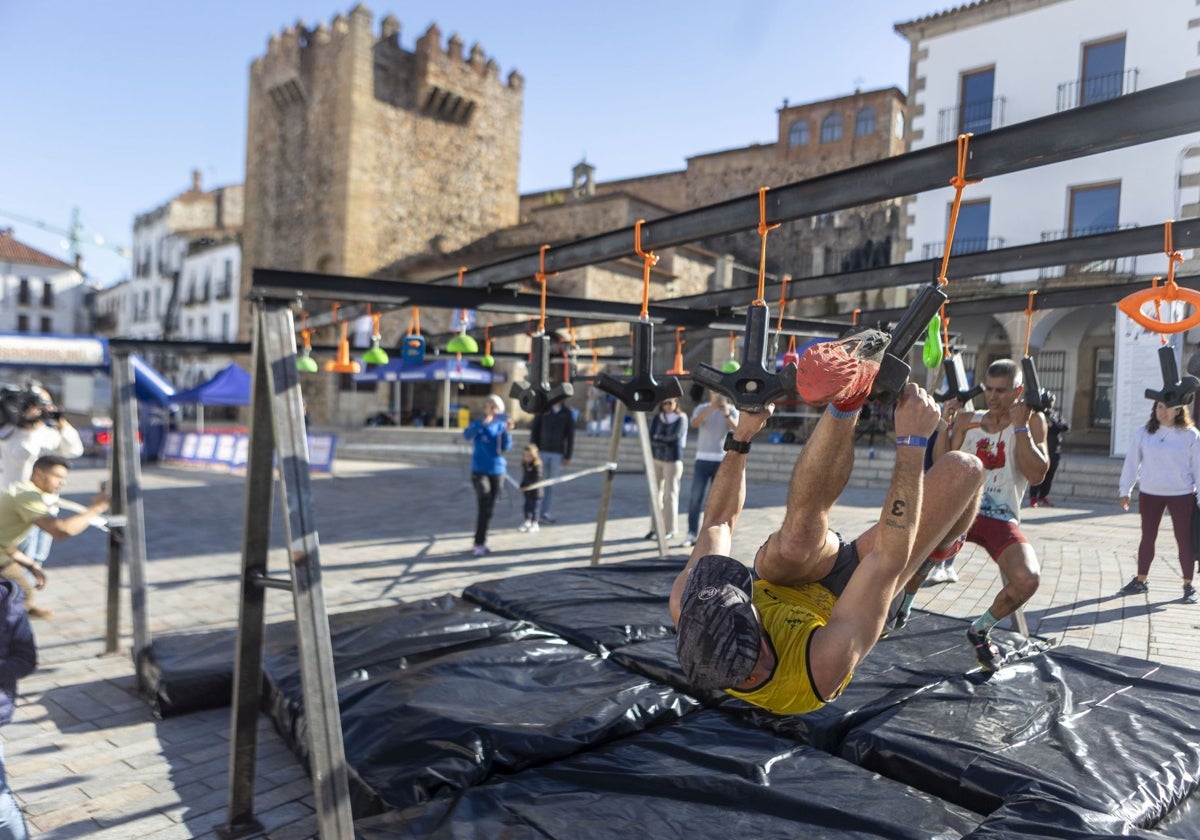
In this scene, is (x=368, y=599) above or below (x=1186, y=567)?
below

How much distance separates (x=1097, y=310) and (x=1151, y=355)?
715 centimetres

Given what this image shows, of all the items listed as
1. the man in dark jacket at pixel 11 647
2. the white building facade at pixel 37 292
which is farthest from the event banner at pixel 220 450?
the white building facade at pixel 37 292

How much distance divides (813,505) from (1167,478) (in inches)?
211

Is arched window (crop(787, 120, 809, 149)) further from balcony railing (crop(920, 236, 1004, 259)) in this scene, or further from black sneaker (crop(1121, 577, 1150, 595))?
black sneaker (crop(1121, 577, 1150, 595))

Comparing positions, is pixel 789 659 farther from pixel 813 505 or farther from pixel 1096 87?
pixel 1096 87

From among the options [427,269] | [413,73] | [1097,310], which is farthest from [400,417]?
[1097,310]

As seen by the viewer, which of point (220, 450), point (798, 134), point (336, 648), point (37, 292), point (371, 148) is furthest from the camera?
point (37, 292)

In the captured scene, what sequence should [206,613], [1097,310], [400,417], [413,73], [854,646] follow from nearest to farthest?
1. [854,646]
2. [206,613]
3. [1097,310]
4. [400,417]
5. [413,73]

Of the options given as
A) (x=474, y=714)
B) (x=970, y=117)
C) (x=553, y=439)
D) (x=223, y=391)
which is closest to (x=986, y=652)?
(x=474, y=714)

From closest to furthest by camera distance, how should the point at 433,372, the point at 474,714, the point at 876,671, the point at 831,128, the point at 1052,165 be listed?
1. the point at 474,714
2. the point at 876,671
3. the point at 1052,165
4. the point at 433,372
5. the point at 831,128

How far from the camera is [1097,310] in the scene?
1833cm

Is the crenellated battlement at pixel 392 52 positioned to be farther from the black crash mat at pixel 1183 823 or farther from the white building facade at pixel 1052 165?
the black crash mat at pixel 1183 823

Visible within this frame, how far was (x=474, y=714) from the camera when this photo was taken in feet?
11.0

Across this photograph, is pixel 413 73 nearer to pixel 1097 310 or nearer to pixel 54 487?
pixel 1097 310
